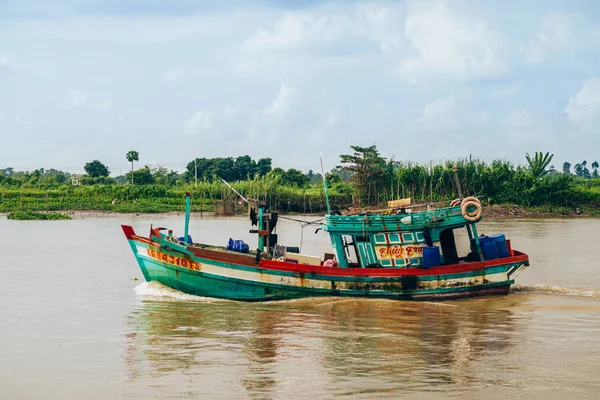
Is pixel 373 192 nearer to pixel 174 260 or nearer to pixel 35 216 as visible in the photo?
pixel 35 216

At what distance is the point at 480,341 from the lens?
14023 mm

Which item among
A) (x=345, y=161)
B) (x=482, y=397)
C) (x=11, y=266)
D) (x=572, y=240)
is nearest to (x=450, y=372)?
(x=482, y=397)

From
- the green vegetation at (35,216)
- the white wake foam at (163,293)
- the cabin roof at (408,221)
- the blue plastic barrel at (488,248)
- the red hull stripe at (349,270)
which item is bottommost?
the white wake foam at (163,293)

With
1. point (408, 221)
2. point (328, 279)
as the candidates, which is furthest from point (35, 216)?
point (408, 221)

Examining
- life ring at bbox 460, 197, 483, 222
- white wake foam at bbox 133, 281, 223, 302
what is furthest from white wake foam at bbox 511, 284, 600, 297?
white wake foam at bbox 133, 281, 223, 302

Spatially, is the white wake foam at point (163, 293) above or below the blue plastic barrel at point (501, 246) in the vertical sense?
below

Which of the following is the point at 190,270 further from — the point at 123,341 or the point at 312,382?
the point at 312,382

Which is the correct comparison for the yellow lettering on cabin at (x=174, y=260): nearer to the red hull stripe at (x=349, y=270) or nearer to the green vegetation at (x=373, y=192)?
the red hull stripe at (x=349, y=270)

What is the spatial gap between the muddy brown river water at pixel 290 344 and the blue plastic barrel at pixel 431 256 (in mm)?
897

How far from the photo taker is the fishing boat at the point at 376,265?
1766 cm

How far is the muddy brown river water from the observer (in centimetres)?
1089

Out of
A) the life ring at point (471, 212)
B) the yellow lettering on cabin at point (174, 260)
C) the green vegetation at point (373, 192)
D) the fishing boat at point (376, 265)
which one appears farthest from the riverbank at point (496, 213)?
the life ring at point (471, 212)

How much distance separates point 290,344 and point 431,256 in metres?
5.24

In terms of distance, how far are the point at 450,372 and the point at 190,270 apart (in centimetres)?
815
